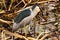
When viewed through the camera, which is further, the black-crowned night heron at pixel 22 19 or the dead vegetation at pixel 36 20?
the dead vegetation at pixel 36 20

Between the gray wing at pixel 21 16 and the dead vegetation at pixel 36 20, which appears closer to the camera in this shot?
the gray wing at pixel 21 16

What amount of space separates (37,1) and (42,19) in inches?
20.6

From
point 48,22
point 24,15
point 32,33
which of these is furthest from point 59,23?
point 24,15

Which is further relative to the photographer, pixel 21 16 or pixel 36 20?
pixel 36 20

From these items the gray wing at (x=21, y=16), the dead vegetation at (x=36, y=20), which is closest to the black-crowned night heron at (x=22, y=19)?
the gray wing at (x=21, y=16)

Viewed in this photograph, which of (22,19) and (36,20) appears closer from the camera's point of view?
(22,19)

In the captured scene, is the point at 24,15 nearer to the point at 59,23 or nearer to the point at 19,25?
the point at 19,25

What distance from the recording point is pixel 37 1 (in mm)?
5023

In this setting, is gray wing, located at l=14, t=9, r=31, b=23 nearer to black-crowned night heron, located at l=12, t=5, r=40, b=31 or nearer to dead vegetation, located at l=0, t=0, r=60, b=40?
black-crowned night heron, located at l=12, t=5, r=40, b=31

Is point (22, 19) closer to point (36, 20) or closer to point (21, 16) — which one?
point (21, 16)

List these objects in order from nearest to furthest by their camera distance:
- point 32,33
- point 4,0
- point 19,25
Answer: point 19,25 < point 32,33 < point 4,0

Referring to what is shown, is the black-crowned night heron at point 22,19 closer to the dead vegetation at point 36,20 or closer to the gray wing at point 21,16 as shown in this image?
the gray wing at point 21,16

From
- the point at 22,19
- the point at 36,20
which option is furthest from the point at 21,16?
the point at 36,20

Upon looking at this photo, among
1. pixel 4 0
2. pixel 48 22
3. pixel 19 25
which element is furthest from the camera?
pixel 4 0
